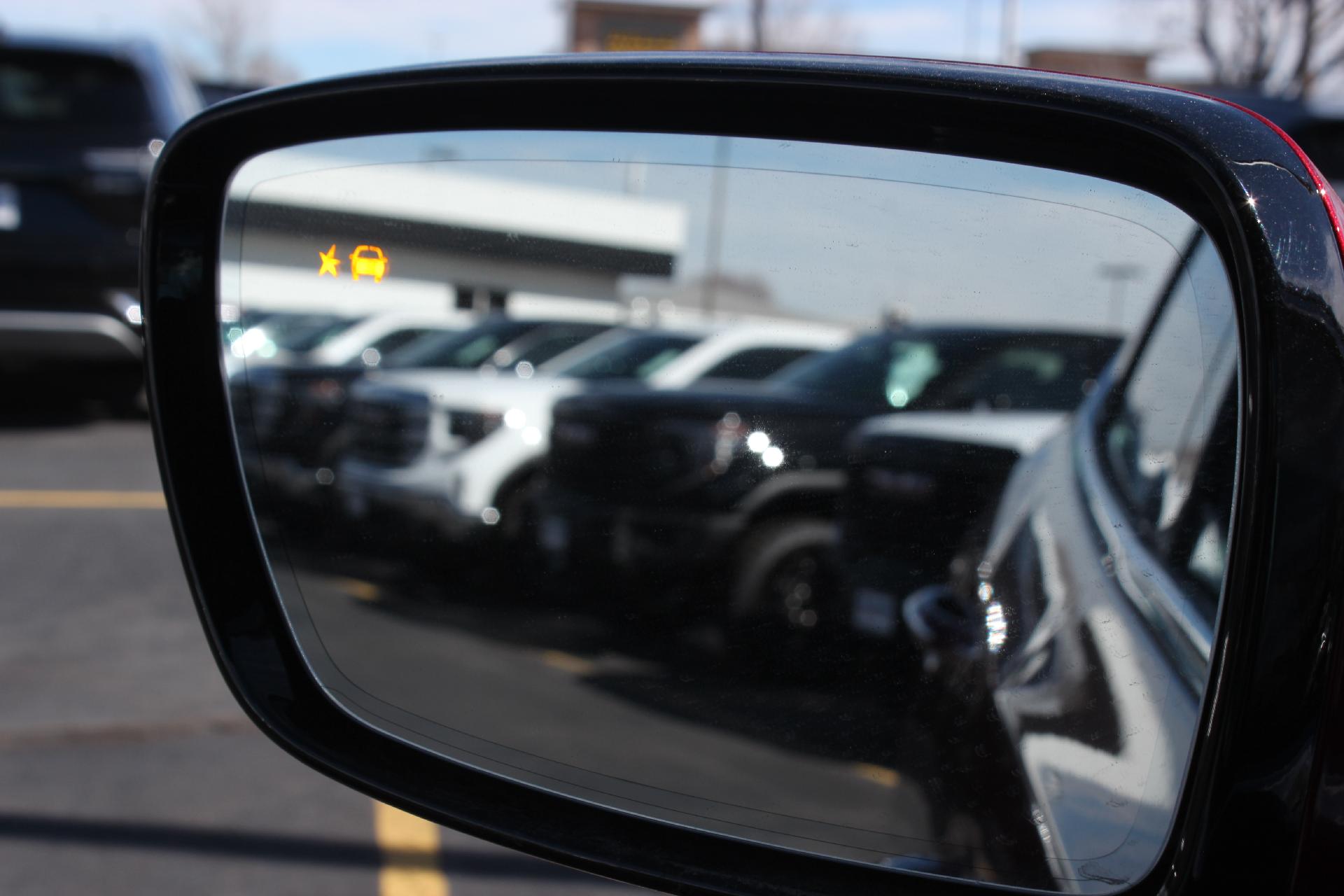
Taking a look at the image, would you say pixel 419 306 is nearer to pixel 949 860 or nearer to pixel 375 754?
pixel 375 754

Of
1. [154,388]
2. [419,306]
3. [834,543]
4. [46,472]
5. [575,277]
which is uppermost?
[575,277]

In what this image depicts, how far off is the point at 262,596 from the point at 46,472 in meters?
8.63

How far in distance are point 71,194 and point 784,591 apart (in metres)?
7.27

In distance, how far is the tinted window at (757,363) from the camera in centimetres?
148

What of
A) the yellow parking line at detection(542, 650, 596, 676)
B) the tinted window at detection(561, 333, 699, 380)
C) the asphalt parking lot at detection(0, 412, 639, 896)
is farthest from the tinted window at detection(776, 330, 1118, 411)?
the asphalt parking lot at detection(0, 412, 639, 896)

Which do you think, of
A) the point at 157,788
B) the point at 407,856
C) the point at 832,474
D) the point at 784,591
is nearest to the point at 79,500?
the point at 157,788

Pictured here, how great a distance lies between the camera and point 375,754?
1268mm

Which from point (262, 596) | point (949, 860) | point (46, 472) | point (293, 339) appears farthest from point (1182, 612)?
point (46, 472)

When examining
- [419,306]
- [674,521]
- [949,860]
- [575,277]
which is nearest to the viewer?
[949,860]

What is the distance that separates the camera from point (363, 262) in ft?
4.59

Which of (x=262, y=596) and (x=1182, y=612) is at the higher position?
(x=1182, y=612)

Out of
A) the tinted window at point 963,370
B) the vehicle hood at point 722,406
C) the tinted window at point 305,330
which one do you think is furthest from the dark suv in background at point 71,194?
the tinted window at point 963,370

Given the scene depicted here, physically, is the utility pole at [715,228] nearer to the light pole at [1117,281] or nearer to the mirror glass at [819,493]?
the mirror glass at [819,493]

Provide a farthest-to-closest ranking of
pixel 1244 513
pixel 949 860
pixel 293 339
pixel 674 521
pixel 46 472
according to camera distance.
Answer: pixel 46 472 < pixel 293 339 < pixel 674 521 < pixel 949 860 < pixel 1244 513
